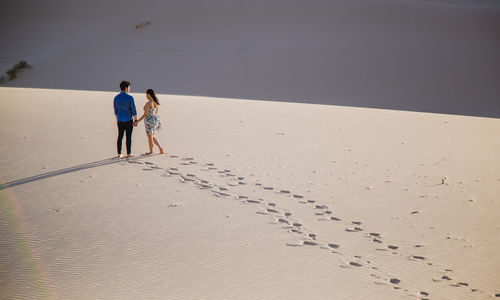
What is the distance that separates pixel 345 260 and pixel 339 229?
761 millimetres

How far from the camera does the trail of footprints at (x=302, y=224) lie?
441 centimetres

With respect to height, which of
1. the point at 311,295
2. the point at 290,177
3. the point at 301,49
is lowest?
the point at 311,295

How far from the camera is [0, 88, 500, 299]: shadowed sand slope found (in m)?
4.28

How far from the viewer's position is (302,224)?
18.2 feet

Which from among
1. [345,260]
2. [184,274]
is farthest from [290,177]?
[184,274]

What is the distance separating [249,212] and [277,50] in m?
17.5

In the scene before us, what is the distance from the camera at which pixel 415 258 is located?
475 centimetres

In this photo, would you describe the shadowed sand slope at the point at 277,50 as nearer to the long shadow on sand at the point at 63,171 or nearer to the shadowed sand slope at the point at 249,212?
the shadowed sand slope at the point at 249,212

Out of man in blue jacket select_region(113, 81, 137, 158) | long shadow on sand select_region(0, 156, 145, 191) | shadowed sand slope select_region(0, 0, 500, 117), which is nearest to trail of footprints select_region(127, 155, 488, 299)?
long shadow on sand select_region(0, 156, 145, 191)

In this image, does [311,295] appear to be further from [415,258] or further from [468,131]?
[468,131]

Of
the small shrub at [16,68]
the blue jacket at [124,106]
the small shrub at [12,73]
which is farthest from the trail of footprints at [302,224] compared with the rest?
the small shrub at [16,68]

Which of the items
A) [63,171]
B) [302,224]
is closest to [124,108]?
→ [63,171]

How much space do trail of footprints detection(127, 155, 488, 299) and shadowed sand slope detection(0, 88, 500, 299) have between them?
2cm

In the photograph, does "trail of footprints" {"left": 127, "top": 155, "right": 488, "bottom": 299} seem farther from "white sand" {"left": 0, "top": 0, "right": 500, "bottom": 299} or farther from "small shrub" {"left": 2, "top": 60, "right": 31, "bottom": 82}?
"small shrub" {"left": 2, "top": 60, "right": 31, "bottom": 82}
